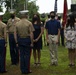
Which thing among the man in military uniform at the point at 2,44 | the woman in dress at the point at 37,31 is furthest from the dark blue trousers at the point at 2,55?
the woman in dress at the point at 37,31

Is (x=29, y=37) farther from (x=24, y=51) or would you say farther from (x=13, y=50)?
(x=13, y=50)

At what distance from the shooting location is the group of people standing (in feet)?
37.3

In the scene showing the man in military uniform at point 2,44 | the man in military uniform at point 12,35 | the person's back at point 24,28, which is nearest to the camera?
the person's back at point 24,28

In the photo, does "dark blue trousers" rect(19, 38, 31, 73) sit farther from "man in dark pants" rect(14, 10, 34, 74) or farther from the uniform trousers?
the uniform trousers

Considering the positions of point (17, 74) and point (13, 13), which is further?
point (13, 13)

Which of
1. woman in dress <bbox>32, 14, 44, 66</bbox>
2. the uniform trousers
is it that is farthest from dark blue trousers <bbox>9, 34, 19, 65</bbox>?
the uniform trousers

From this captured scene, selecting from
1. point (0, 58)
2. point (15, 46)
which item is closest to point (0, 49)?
point (0, 58)

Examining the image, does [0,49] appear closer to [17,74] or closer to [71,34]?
[17,74]

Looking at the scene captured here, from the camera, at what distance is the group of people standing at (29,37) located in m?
11.4

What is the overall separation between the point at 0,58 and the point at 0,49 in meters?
0.30

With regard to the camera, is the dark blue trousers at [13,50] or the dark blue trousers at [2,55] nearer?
the dark blue trousers at [2,55]

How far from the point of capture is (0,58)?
466 inches

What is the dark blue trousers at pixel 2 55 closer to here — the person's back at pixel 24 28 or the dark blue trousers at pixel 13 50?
the person's back at pixel 24 28

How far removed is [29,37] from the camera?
1141 cm
